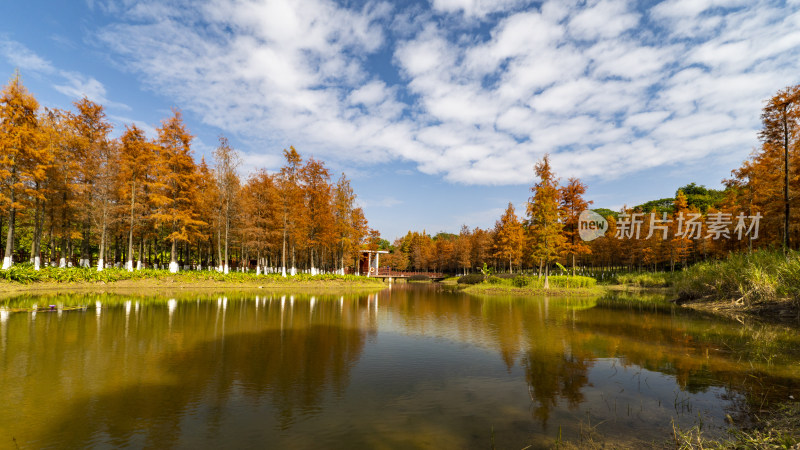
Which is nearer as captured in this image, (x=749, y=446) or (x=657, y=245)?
(x=749, y=446)

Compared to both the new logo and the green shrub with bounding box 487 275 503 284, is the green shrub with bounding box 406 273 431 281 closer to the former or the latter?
the green shrub with bounding box 487 275 503 284

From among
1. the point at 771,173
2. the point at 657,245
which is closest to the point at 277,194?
the point at 771,173

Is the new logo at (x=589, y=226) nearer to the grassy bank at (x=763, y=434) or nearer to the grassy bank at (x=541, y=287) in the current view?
the grassy bank at (x=541, y=287)

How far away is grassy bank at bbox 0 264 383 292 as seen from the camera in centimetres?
2281

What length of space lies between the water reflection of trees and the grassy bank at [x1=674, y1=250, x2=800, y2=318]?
1978 centimetres

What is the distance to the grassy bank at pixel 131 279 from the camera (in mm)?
22812

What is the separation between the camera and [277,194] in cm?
3691

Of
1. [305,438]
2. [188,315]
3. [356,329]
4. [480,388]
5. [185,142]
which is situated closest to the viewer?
[305,438]

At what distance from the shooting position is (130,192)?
3100 cm

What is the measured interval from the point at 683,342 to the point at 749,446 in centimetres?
939

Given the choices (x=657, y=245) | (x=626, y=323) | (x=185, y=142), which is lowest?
(x=626, y=323)

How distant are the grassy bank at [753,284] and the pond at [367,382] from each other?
3431 millimetres

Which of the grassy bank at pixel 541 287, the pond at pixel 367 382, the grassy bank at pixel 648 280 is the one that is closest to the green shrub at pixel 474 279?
the grassy bank at pixel 541 287

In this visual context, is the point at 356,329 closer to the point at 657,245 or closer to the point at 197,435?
the point at 197,435
